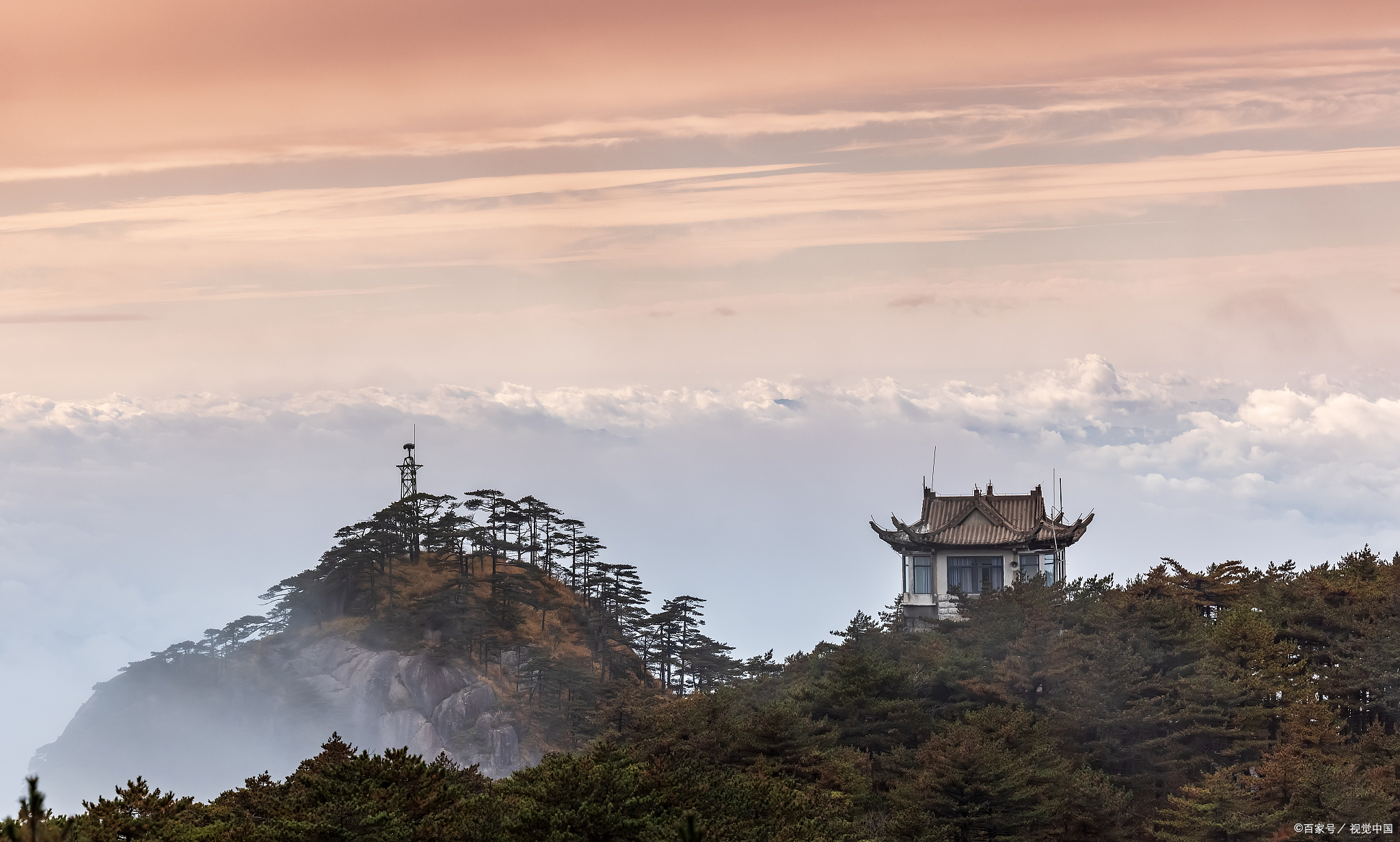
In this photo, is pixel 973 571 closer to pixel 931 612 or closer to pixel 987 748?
pixel 931 612

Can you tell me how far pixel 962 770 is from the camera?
35.9 m

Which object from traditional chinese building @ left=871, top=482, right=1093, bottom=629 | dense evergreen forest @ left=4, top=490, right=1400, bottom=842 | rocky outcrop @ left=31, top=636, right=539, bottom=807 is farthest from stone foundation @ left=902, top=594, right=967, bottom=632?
rocky outcrop @ left=31, top=636, right=539, bottom=807

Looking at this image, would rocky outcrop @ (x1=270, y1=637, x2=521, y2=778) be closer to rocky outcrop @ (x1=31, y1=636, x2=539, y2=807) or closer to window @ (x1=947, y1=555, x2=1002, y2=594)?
rocky outcrop @ (x1=31, y1=636, x2=539, y2=807)

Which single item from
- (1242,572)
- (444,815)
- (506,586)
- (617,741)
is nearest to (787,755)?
(617,741)

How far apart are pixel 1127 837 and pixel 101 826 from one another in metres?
26.4

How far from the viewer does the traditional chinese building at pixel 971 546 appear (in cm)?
6128

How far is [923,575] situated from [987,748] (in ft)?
86.1

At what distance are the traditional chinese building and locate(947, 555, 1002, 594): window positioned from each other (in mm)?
29

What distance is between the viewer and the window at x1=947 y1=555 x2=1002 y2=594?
6153cm

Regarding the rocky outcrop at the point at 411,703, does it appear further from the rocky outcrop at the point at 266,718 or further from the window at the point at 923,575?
the window at the point at 923,575

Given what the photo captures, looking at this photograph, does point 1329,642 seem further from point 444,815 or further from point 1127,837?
point 444,815

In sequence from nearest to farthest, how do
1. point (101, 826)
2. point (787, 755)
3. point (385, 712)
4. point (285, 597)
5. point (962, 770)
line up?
1. point (101, 826)
2. point (962, 770)
3. point (787, 755)
4. point (385, 712)
5. point (285, 597)

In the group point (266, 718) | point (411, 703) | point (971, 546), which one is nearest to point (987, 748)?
point (971, 546)

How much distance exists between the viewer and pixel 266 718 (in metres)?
84.9
